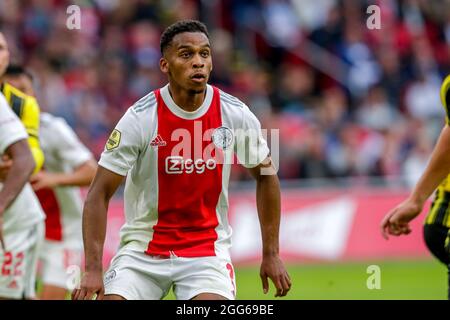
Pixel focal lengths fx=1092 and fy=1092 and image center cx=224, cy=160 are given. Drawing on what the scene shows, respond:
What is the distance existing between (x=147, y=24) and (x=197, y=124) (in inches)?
437

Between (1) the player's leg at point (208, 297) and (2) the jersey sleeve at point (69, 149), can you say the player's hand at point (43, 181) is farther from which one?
(1) the player's leg at point (208, 297)

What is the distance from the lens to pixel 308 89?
1769 cm

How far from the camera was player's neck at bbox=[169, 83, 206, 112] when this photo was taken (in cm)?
622

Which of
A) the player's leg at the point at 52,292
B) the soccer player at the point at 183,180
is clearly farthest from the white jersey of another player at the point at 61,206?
the soccer player at the point at 183,180

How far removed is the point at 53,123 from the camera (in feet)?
28.2

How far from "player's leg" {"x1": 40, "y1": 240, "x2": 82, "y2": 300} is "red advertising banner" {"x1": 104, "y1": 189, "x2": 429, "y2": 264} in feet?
18.6

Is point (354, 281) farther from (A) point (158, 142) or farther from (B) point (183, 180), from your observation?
(A) point (158, 142)

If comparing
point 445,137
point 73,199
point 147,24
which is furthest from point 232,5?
point 445,137

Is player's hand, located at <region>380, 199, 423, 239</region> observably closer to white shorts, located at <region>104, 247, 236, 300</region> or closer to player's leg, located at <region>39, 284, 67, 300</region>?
white shorts, located at <region>104, 247, 236, 300</region>

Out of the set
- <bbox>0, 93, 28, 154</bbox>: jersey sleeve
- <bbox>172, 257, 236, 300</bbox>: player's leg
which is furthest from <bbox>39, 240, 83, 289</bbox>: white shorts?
<bbox>172, 257, 236, 300</bbox>: player's leg

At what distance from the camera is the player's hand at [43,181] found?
8141mm

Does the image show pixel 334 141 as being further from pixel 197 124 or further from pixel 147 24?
pixel 197 124

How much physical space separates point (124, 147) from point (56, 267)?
297 centimetres

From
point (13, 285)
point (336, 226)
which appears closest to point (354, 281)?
point (336, 226)
